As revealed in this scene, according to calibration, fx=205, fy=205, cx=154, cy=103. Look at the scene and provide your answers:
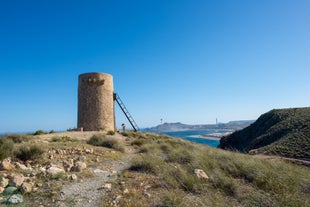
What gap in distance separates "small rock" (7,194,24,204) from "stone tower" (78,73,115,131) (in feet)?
48.7

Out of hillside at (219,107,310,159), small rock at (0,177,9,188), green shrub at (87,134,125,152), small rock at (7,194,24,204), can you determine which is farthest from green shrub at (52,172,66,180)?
hillside at (219,107,310,159)

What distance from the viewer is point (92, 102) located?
18.5 meters

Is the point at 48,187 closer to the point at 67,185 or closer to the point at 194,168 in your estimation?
the point at 67,185

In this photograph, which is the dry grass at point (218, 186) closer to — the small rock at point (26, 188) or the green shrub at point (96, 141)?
the small rock at point (26, 188)

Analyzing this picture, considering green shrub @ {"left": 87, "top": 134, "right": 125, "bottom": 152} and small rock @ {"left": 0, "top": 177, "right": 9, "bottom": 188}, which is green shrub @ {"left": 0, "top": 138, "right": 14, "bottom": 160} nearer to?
small rock @ {"left": 0, "top": 177, "right": 9, "bottom": 188}

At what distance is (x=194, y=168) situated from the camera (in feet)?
19.5

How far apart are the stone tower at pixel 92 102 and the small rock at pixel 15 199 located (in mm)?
14844

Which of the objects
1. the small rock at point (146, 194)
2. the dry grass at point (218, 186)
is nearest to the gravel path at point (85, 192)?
the dry grass at point (218, 186)

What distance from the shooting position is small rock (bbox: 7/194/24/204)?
3701 mm

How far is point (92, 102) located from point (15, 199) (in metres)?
15.2

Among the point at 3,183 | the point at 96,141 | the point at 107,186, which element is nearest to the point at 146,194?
the point at 107,186

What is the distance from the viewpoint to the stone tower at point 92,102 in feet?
60.6

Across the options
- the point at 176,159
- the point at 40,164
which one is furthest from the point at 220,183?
the point at 40,164

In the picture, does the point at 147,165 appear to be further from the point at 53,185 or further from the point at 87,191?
the point at 53,185
